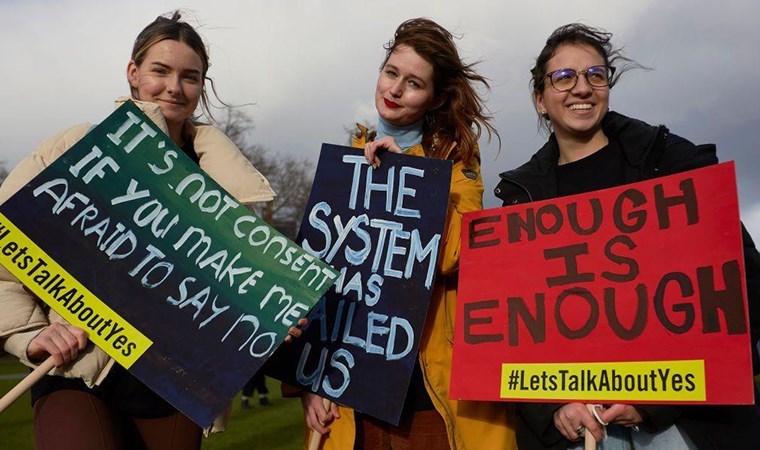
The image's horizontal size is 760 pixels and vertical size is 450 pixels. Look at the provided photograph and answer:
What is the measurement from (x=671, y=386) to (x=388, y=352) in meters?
1.07

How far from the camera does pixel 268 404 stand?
1318cm

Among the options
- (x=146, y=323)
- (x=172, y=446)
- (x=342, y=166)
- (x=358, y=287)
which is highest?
(x=342, y=166)

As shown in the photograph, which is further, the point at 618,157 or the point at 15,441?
the point at 15,441

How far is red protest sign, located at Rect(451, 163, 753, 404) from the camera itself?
2463mm

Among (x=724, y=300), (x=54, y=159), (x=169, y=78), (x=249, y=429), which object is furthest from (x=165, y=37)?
(x=249, y=429)

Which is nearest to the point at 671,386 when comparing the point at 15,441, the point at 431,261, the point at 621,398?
the point at 621,398

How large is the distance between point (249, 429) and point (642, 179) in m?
8.79

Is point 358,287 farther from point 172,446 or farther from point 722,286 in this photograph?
point 722,286

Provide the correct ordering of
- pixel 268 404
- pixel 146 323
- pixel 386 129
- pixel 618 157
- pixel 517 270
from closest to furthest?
pixel 146 323
pixel 517 270
pixel 618 157
pixel 386 129
pixel 268 404

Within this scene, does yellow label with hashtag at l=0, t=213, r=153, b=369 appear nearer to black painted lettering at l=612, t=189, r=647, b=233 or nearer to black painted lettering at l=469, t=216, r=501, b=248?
black painted lettering at l=469, t=216, r=501, b=248

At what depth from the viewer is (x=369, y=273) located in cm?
301

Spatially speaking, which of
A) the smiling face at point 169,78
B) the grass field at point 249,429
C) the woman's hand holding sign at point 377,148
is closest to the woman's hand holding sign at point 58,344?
the smiling face at point 169,78

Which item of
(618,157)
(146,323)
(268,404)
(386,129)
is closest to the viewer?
(146,323)

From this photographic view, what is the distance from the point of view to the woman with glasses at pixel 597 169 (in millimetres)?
2619
